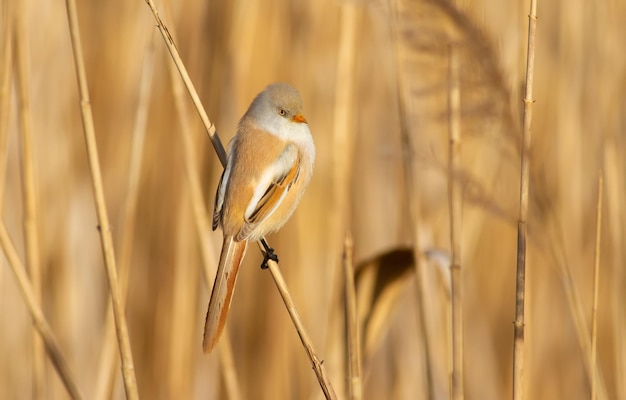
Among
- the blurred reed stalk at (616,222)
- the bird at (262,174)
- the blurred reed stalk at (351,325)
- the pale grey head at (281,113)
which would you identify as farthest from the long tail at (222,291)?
the blurred reed stalk at (616,222)

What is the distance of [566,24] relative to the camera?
2.90m

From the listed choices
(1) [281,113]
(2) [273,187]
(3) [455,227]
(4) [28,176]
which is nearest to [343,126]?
(1) [281,113]

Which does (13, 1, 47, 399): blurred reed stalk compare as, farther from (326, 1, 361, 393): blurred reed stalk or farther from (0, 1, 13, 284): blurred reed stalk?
(326, 1, 361, 393): blurred reed stalk

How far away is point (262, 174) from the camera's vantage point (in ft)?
6.22

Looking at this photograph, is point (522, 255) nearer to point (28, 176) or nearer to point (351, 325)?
point (351, 325)

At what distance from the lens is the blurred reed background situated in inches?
103

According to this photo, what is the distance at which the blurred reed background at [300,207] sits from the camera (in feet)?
8.57

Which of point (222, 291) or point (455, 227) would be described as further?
point (455, 227)

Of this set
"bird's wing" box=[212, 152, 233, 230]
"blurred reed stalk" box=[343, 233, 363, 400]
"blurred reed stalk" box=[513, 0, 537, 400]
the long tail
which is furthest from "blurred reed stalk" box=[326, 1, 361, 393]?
"blurred reed stalk" box=[513, 0, 537, 400]

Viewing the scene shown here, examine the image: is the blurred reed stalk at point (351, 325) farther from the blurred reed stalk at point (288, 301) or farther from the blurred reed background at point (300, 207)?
the blurred reed background at point (300, 207)

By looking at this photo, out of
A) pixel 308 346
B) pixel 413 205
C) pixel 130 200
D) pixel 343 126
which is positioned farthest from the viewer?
pixel 343 126

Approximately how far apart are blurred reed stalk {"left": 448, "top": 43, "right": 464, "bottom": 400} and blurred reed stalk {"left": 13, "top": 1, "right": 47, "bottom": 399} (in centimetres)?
103

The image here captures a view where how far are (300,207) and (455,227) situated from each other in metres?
1.14

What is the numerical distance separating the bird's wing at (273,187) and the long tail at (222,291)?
6cm
